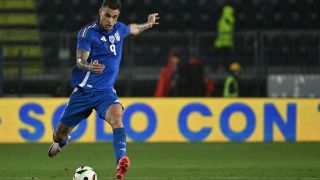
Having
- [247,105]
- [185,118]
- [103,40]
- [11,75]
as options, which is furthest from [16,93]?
[103,40]

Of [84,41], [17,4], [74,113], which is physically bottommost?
[74,113]

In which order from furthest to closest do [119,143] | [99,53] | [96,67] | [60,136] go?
[60,136]
[99,53]
[96,67]
[119,143]

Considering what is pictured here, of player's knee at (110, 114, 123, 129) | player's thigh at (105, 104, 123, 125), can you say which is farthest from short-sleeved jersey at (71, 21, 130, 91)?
player's knee at (110, 114, 123, 129)

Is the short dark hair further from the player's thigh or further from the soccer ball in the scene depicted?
the soccer ball

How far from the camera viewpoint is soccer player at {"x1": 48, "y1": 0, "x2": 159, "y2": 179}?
31.0 ft

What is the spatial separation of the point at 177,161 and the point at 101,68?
369cm

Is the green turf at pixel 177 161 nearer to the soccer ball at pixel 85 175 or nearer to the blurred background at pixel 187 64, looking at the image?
the soccer ball at pixel 85 175

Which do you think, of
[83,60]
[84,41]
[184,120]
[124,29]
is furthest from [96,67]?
[184,120]

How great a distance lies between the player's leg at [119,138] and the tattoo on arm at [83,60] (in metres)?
0.57

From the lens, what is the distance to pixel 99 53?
968cm

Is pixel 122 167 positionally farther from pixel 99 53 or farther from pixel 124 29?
pixel 124 29

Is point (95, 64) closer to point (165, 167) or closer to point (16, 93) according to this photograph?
point (165, 167)

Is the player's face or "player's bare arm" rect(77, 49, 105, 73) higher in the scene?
the player's face

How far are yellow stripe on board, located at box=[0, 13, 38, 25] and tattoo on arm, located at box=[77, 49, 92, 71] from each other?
12.7 m
